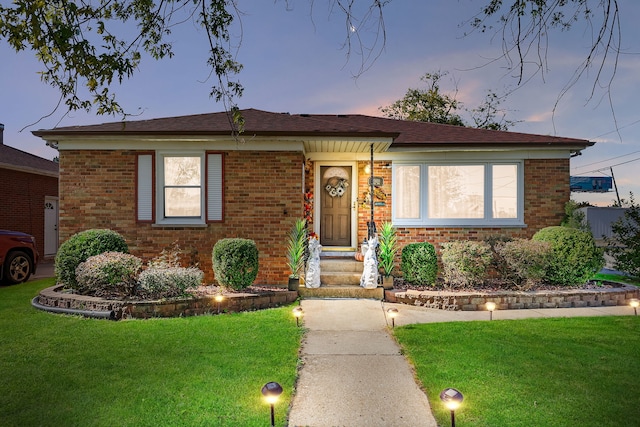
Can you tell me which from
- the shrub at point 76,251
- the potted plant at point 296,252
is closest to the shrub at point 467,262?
the potted plant at point 296,252

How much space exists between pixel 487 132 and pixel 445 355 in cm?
813

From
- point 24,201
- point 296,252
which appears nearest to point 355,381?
point 296,252

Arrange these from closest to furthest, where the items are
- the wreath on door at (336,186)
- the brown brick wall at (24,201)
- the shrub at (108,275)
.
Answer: the shrub at (108,275) → the wreath on door at (336,186) → the brown brick wall at (24,201)

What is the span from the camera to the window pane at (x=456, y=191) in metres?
10.4

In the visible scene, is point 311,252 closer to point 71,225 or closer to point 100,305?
point 100,305

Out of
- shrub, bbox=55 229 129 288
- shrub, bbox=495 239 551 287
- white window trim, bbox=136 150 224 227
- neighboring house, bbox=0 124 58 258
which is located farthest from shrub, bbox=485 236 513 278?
neighboring house, bbox=0 124 58 258

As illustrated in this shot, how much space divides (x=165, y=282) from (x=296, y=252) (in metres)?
2.56

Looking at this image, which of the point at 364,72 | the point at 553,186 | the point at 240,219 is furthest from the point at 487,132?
the point at 364,72

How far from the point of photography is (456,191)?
10383mm

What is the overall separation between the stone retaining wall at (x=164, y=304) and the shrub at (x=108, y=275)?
0.82ft

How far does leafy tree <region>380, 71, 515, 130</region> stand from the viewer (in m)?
25.0

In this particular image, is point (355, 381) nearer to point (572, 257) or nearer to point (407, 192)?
point (572, 257)

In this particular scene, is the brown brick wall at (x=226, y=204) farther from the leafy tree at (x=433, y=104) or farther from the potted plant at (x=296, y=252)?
the leafy tree at (x=433, y=104)

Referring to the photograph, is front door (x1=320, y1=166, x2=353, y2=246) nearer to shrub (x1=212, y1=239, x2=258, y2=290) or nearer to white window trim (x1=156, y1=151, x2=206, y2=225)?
white window trim (x1=156, y1=151, x2=206, y2=225)
